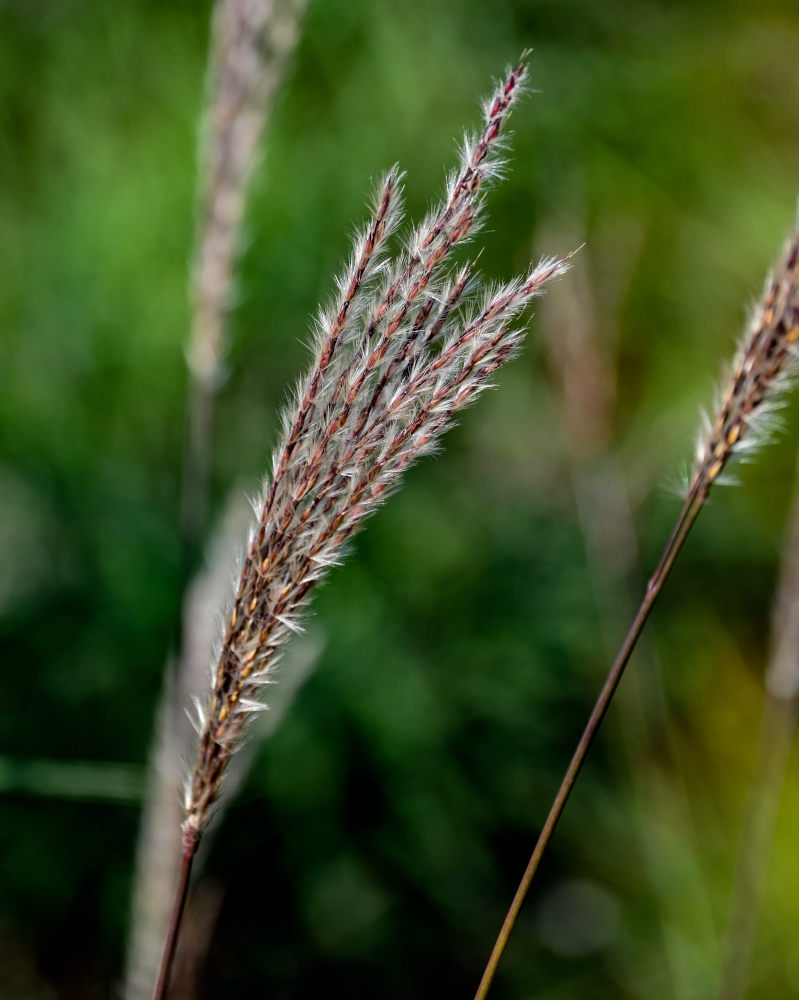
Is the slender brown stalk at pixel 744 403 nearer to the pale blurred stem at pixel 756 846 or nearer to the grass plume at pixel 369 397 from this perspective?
the grass plume at pixel 369 397

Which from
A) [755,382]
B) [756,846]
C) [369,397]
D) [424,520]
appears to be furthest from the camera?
[424,520]

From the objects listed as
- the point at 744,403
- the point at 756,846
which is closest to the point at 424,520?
the point at 756,846

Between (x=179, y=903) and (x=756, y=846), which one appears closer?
(x=179, y=903)

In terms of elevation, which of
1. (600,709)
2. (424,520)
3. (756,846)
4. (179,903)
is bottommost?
(756,846)

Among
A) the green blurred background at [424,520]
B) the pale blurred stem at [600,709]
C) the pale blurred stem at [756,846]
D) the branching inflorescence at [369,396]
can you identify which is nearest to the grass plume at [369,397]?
the branching inflorescence at [369,396]

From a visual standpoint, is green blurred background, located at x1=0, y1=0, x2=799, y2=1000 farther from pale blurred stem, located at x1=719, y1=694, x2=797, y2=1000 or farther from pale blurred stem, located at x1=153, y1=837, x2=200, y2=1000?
pale blurred stem, located at x1=153, y1=837, x2=200, y2=1000

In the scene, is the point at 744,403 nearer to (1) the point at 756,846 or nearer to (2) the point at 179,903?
(2) the point at 179,903

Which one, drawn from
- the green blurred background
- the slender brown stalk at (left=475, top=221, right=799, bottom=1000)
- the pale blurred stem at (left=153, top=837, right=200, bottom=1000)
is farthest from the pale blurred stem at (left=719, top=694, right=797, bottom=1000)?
the pale blurred stem at (left=153, top=837, right=200, bottom=1000)
